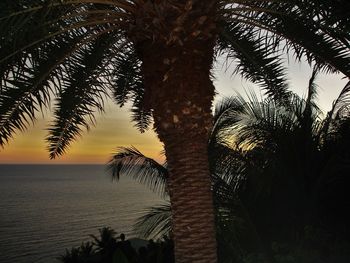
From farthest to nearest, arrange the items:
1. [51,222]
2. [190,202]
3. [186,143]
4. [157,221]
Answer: [51,222] < [157,221] < [186,143] < [190,202]

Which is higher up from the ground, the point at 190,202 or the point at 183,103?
the point at 183,103

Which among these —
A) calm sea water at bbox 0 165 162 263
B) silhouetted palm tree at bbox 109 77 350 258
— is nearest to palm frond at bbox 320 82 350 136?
silhouetted palm tree at bbox 109 77 350 258

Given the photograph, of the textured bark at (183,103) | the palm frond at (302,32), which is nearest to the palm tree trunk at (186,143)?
the textured bark at (183,103)

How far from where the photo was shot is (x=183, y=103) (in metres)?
7.07

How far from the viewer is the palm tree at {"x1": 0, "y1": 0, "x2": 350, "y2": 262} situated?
6.88 m

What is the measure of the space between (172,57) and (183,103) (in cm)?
68

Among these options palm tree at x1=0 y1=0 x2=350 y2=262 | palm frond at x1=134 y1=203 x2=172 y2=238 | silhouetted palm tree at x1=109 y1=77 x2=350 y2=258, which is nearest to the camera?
palm tree at x1=0 y1=0 x2=350 y2=262

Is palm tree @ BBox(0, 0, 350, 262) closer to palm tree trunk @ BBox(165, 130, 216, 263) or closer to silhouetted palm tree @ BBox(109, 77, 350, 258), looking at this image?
palm tree trunk @ BBox(165, 130, 216, 263)

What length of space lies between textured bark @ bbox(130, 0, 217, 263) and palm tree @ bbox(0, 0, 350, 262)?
14mm

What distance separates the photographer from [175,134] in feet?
23.2

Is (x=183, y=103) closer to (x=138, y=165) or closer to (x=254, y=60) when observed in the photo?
(x=254, y=60)

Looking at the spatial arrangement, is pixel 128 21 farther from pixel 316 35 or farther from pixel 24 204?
pixel 24 204

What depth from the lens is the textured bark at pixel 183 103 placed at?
689cm

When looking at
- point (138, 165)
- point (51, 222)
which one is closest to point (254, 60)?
point (138, 165)
